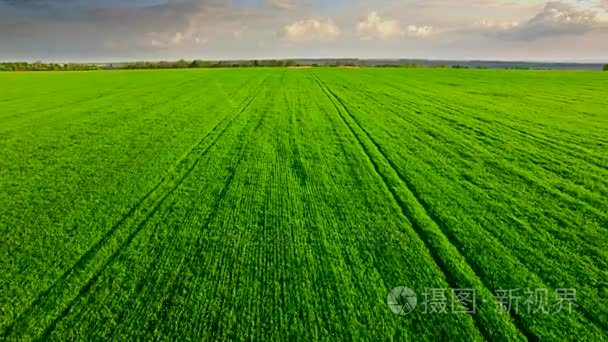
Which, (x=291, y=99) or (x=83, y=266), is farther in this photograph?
(x=291, y=99)

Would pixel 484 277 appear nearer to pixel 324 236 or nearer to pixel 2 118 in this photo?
pixel 324 236

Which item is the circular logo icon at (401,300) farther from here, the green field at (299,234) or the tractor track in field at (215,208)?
the tractor track in field at (215,208)

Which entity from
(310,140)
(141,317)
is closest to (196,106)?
(310,140)

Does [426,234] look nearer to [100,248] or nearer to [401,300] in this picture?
[401,300]

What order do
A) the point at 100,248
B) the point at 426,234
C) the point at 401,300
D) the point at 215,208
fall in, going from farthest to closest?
1. the point at 215,208
2. the point at 426,234
3. the point at 100,248
4. the point at 401,300

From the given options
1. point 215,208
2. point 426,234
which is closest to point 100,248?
point 215,208

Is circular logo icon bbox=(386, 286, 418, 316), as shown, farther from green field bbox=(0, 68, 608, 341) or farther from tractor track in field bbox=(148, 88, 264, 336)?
tractor track in field bbox=(148, 88, 264, 336)
